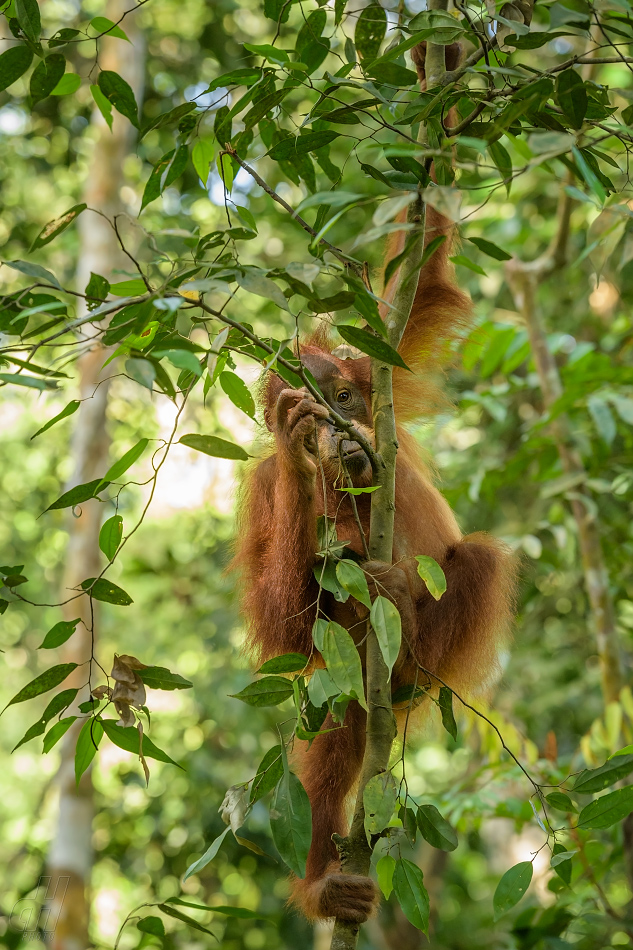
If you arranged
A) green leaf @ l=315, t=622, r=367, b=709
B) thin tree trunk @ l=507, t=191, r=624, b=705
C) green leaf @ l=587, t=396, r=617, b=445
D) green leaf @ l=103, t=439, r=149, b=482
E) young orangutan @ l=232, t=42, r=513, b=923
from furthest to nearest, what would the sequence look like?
thin tree trunk @ l=507, t=191, r=624, b=705 → green leaf @ l=587, t=396, r=617, b=445 → young orangutan @ l=232, t=42, r=513, b=923 → green leaf @ l=315, t=622, r=367, b=709 → green leaf @ l=103, t=439, r=149, b=482

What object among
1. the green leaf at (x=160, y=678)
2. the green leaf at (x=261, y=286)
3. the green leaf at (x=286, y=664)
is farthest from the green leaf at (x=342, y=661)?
the green leaf at (x=261, y=286)

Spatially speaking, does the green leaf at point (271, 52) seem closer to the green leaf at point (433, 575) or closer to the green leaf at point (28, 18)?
the green leaf at point (28, 18)

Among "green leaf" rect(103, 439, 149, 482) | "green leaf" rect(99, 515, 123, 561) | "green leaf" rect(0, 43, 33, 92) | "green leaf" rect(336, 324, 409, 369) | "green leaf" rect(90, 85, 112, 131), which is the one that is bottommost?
"green leaf" rect(99, 515, 123, 561)

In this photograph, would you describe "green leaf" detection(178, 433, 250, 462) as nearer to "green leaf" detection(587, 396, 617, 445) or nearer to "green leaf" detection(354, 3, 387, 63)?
"green leaf" detection(354, 3, 387, 63)

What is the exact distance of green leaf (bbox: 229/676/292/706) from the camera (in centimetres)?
158

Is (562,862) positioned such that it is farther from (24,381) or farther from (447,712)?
(24,381)

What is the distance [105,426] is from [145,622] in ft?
8.59

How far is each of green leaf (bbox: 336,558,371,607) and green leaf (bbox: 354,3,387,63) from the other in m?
1.01

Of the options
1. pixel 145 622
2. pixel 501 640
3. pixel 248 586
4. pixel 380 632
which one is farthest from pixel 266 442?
pixel 145 622

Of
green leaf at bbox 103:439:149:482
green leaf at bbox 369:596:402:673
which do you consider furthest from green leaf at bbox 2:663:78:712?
green leaf at bbox 369:596:402:673

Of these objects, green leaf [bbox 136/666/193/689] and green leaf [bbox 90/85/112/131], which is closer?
green leaf [bbox 136/666/193/689]

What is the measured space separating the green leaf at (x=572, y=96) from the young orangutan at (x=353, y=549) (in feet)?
3.07

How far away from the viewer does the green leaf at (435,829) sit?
168 centimetres

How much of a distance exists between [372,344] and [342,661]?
0.52 metres
